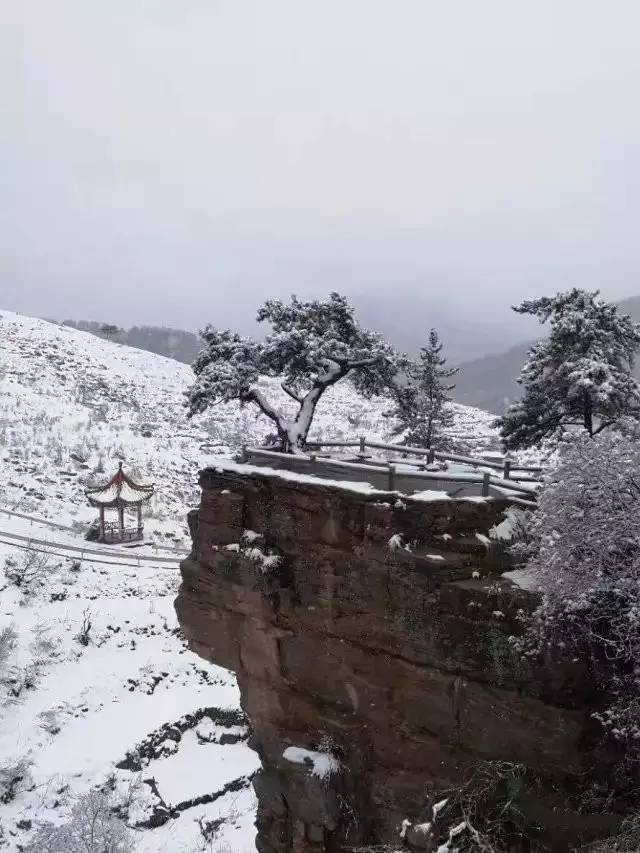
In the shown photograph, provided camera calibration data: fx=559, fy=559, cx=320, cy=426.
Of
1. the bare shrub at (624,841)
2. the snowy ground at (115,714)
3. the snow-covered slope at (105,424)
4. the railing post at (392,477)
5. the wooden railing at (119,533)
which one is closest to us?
the bare shrub at (624,841)

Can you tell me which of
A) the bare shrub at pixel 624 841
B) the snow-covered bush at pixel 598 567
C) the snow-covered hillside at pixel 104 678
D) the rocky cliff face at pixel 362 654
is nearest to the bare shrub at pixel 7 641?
the snow-covered hillside at pixel 104 678

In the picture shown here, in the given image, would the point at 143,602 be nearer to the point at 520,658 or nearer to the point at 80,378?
the point at 520,658

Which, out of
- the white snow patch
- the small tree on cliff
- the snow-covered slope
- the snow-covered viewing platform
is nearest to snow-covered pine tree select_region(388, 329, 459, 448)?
the snow-covered slope

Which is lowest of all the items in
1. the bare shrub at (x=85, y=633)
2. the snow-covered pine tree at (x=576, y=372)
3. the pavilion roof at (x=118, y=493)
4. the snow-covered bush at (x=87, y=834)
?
the snow-covered bush at (x=87, y=834)

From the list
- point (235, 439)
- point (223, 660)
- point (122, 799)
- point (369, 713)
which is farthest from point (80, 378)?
point (369, 713)

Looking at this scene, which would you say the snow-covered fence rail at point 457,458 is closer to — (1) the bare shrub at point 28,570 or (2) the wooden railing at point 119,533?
(1) the bare shrub at point 28,570

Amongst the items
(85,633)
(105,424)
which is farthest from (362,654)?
(105,424)

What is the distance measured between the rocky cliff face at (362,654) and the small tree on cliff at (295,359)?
15.4 feet

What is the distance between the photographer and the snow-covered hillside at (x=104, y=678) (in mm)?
16172

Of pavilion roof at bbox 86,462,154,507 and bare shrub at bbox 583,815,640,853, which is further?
pavilion roof at bbox 86,462,154,507

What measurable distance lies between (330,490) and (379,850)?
6.25 meters

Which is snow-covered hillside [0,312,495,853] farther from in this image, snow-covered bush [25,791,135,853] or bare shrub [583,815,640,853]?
bare shrub [583,815,640,853]

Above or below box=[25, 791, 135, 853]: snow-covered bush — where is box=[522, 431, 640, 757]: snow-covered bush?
above

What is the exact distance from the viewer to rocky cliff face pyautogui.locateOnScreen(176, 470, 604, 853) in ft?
26.7
